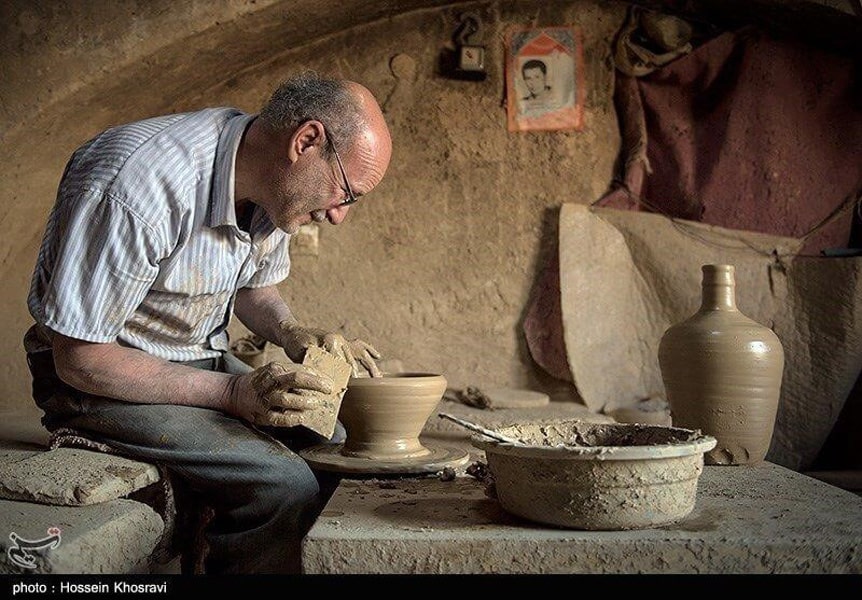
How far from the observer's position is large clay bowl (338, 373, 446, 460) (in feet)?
8.21

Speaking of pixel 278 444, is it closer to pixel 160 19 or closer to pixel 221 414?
pixel 221 414

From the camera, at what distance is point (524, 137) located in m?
4.34

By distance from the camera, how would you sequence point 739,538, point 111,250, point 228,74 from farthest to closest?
point 228,74 → point 111,250 → point 739,538

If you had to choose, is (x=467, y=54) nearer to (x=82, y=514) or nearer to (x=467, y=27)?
(x=467, y=27)

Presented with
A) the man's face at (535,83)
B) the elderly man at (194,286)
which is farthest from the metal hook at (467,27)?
the elderly man at (194,286)

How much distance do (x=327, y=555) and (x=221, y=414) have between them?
685 millimetres

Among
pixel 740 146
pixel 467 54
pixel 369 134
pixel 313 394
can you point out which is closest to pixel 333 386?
pixel 313 394

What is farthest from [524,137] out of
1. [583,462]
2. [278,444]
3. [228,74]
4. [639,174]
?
[583,462]

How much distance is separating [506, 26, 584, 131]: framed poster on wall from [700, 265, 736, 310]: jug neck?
5.85ft

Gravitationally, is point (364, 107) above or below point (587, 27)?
below

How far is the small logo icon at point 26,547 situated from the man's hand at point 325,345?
0.88 m

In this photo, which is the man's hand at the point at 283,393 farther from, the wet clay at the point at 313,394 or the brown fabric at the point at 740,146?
the brown fabric at the point at 740,146

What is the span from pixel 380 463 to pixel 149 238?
910 millimetres

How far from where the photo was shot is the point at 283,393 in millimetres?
2047
